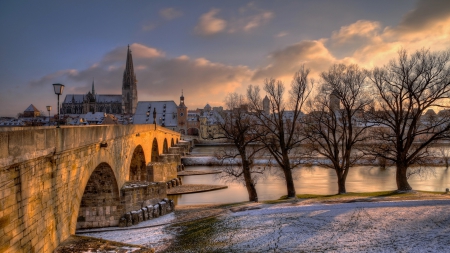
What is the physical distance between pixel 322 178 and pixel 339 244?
2559cm

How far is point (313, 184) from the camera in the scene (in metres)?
32.0

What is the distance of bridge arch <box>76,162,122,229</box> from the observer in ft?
51.7

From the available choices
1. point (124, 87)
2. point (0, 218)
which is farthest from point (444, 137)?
point (124, 87)

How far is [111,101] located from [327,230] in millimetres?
158015

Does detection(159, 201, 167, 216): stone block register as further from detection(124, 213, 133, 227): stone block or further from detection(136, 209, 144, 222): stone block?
detection(124, 213, 133, 227): stone block

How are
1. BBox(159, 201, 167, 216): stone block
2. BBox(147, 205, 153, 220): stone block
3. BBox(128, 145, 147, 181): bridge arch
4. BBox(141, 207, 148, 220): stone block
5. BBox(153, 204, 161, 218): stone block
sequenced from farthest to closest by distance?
BBox(128, 145, 147, 181): bridge arch, BBox(159, 201, 167, 216): stone block, BBox(153, 204, 161, 218): stone block, BBox(147, 205, 153, 220): stone block, BBox(141, 207, 148, 220): stone block

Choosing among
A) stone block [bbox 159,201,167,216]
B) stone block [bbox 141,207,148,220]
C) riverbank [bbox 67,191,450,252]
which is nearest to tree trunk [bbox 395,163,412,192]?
riverbank [bbox 67,191,450,252]

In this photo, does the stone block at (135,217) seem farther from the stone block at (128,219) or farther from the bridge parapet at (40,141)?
the bridge parapet at (40,141)

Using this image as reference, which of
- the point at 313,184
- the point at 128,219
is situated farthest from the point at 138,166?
the point at 313,184

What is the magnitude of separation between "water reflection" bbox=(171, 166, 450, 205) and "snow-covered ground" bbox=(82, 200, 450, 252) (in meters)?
11.4

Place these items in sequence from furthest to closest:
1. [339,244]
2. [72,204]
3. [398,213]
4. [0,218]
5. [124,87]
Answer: [124,87] < [398,213] < [339,244] < [72,204] < [0,218]

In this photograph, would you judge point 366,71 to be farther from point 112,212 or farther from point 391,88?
point 112,212

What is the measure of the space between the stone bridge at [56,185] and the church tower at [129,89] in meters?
137

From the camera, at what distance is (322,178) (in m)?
35.5
